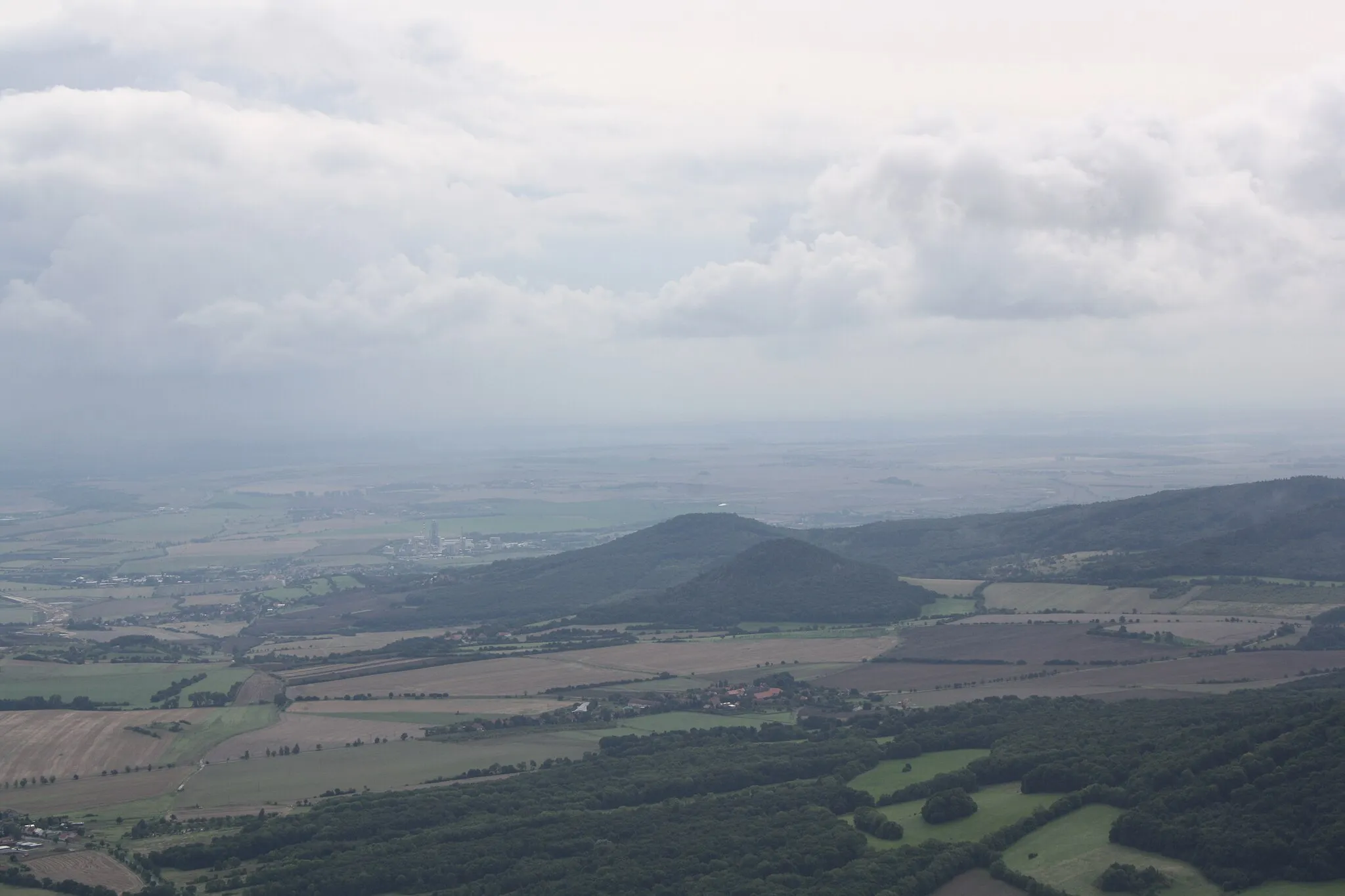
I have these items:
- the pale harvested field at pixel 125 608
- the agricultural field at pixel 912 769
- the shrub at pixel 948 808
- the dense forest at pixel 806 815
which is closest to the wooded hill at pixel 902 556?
the pale harvested field at pixel 125 608

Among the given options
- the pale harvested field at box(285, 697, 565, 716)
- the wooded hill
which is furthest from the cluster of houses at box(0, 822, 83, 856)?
the wooded hill

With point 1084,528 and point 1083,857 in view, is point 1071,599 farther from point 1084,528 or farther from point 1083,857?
point 1083,857

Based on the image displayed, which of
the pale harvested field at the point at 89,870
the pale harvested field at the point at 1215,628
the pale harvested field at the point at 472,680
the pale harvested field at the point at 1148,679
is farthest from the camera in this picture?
the pale harvested field at the point at 1215,628

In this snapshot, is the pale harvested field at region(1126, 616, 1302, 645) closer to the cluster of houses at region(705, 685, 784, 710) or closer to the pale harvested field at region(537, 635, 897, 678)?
the pale harvested field at region(537, 635, 897, 678)

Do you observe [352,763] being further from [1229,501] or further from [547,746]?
[1229,501]

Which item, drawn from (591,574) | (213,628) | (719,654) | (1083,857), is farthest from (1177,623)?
(213,628)

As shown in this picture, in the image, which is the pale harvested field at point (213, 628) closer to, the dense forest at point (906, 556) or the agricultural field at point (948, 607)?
the dense forest at point (906, 556)
